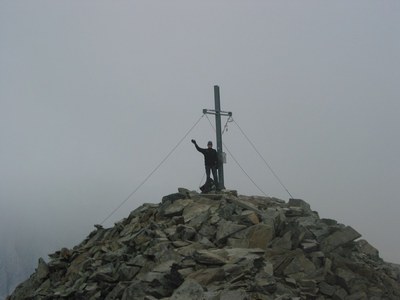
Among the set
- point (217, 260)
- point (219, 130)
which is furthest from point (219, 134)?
point (217, 260)

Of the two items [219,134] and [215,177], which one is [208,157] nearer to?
[215,177]

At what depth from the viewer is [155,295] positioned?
1363 centimetres

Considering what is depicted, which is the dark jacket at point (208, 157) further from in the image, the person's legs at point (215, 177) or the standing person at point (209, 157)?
the person's legs at point (215, 177)

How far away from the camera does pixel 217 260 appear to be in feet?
46.6

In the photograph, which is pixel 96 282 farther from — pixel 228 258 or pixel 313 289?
pixel 313 289

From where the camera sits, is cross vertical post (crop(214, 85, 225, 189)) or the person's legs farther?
cross vertical post (crop(214, 85, 225, 189))

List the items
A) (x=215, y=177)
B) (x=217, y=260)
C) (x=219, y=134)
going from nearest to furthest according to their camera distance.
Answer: (x=217, y=260)
(x=215, y=177)
(x=219, y=134)

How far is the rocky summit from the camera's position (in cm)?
1352

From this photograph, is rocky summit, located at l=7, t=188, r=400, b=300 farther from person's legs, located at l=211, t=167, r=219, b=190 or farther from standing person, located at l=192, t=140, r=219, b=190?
standing person, located at l=192, t=140, r=219, b=190

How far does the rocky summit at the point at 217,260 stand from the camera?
1352cm

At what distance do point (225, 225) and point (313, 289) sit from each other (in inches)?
174

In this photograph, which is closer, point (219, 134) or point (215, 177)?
point (215, 177)

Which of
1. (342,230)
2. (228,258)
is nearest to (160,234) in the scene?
(228,258)

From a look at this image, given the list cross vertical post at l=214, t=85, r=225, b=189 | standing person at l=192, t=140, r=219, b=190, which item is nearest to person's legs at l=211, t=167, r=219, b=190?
standing person at l=192, t=140, r=219, b=190
